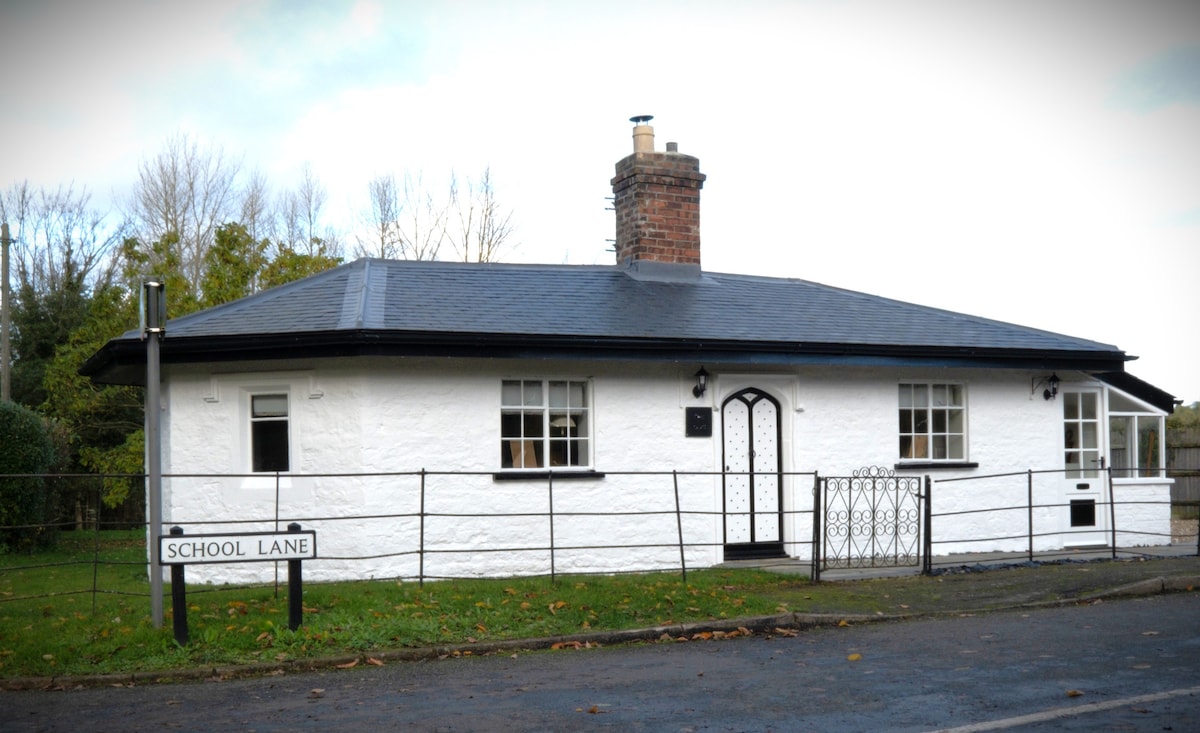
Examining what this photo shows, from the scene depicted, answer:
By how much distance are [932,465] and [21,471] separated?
47.6 ft

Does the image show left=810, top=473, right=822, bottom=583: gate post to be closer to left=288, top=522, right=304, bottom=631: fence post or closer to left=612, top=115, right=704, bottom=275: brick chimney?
left=288, top=522, right=304, bottom=631: fence post

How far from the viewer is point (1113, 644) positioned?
9.23m

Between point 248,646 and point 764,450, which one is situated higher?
point 764,450

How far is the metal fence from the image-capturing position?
13.8 meters

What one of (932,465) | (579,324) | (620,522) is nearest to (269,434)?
(579,324)

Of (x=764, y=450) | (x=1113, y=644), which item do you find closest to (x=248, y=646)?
(x=1113, y=644)

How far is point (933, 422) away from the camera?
16922 millimetres

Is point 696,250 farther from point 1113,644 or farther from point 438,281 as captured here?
point 1113,644

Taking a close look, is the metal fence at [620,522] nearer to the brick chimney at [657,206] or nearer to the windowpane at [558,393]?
the windowpane at [558,393]

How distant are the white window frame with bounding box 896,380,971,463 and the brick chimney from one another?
147 inches

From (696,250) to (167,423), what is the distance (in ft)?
26.4

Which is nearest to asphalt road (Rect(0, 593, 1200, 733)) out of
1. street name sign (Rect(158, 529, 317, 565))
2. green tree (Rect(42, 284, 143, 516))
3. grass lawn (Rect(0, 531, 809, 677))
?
grass lawn (Rect(0, 531, 809, 677))

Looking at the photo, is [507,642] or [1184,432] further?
[1184,432]

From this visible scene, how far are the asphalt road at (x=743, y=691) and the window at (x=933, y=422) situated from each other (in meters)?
6.43
